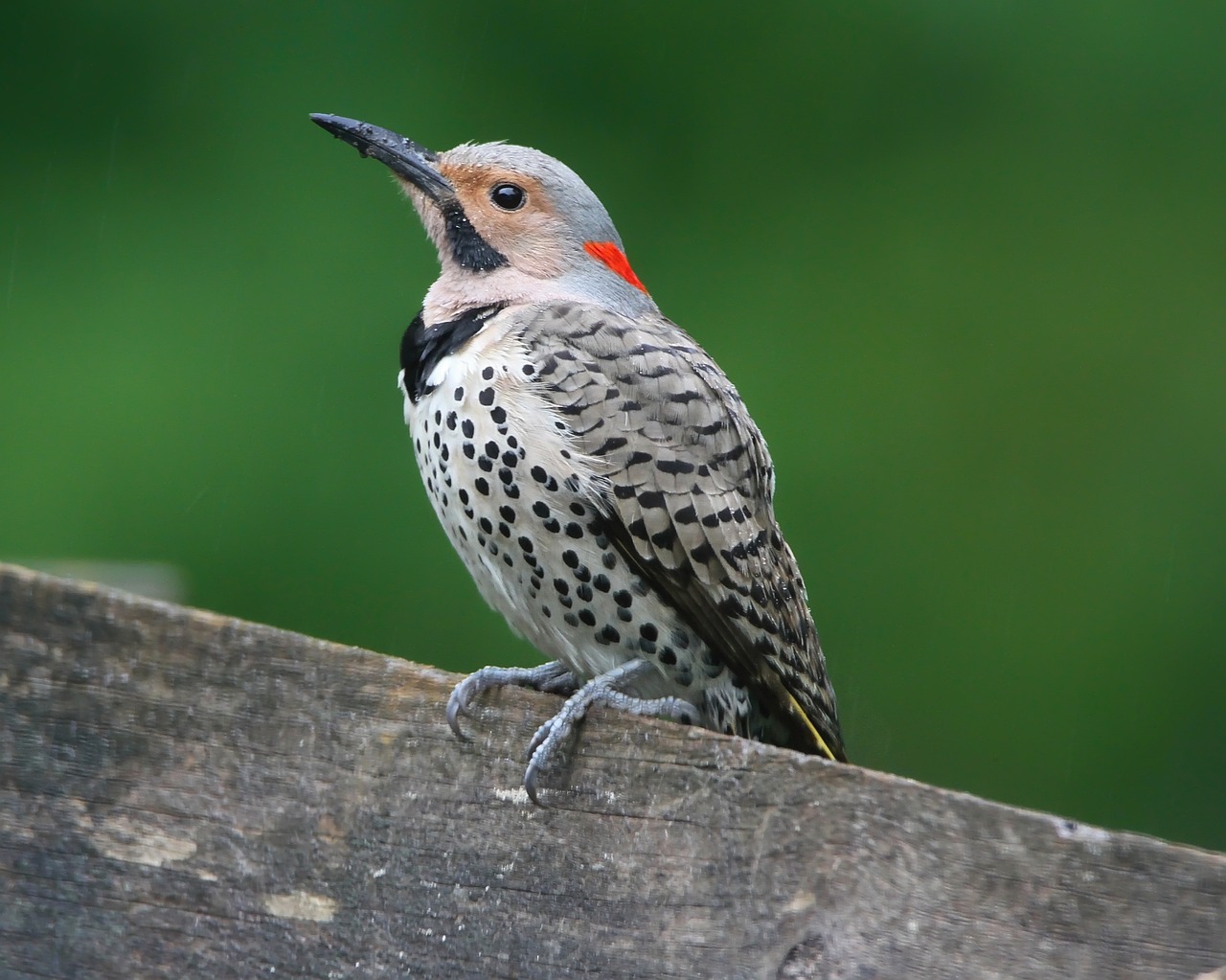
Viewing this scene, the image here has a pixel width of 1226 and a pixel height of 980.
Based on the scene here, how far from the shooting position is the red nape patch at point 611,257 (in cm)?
254

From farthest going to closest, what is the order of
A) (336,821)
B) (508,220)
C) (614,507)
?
1. (508,220)
2. (614,507)
3. (336,821)

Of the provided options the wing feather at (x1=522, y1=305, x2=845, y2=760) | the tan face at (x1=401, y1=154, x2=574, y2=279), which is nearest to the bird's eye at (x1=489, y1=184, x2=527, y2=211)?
the tan face at (x1=401, y1=154, x2=574, y2=279)

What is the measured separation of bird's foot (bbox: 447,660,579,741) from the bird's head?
2.10ft

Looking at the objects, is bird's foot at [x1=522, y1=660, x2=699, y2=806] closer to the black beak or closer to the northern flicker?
the northern flicker

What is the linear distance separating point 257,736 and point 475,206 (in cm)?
132

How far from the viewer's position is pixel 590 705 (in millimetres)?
1520

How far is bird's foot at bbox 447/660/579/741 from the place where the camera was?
1444mm

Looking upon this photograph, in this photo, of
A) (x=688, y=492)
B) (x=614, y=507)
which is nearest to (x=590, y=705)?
(x=614, y=507)

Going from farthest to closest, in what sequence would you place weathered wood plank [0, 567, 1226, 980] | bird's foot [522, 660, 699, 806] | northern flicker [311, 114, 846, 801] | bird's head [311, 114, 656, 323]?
bird's head [311, 114, 656, 323], northern flicker [311, 114, 846, 801], bird's foot [522, 660, 699, 806], weathered wood plank [0, 567, 1226, 980]

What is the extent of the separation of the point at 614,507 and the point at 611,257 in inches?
27.4

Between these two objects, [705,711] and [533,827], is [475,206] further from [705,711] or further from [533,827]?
[533,827]

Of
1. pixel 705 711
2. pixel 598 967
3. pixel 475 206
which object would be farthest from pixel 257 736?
pixel 475 206

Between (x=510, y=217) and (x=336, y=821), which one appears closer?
(x=336, y=821)

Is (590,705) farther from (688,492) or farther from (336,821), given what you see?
(688,492)
